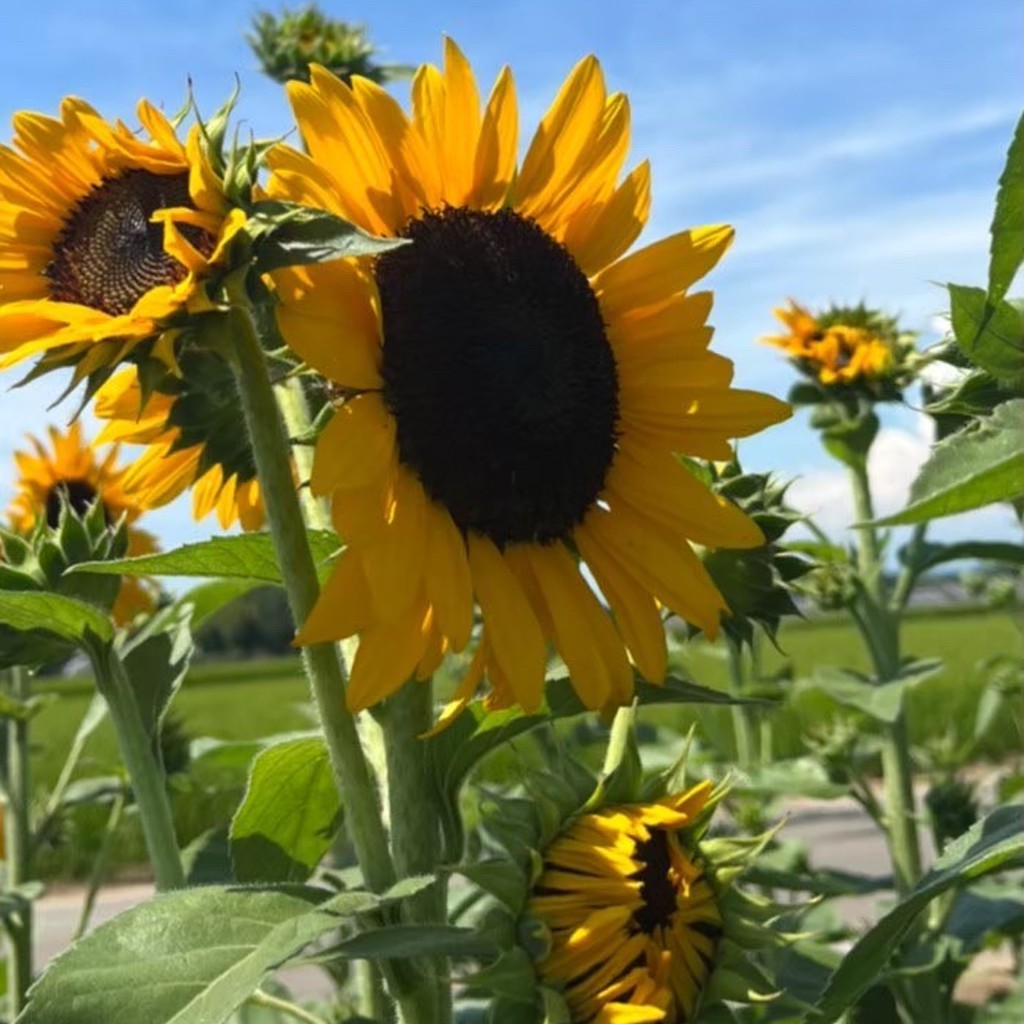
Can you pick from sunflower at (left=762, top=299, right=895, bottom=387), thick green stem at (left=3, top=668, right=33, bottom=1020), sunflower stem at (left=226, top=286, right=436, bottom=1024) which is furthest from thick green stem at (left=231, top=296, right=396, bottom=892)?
sunflower at (left=762, top=299, right=895, bottom=387)

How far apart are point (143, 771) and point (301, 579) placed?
264 millimetres

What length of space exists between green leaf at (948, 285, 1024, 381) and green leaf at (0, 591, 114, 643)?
52cm

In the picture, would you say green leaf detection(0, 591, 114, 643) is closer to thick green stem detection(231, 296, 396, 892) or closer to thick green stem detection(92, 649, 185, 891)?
thick green stem detection(92, 649, 185, 891)

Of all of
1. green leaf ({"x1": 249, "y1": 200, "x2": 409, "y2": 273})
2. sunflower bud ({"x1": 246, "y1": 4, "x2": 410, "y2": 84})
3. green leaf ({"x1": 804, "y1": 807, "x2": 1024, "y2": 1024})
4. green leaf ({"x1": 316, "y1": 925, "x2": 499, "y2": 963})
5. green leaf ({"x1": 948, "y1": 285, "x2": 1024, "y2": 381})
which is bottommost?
green leaf ({"x1": 804, "y1": 807, "x2": 1024, "y2": 1024})

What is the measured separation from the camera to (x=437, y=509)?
89 cm

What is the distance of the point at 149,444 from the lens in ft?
3.60

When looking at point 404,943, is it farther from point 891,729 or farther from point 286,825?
point 891,729

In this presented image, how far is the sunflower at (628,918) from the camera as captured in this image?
830mm

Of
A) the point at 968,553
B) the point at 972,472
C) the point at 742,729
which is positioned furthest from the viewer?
the point at 742,729

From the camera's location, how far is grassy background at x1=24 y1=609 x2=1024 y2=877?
8.09 feet

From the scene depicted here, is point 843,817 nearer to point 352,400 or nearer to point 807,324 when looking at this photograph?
point 807,324

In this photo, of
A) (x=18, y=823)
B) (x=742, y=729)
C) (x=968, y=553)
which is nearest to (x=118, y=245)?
(x=968, y=553)

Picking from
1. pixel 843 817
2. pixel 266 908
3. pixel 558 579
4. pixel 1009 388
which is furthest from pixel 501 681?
pixel 843 817

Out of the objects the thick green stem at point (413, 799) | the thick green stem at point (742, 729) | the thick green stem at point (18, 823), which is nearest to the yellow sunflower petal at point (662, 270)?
the thick green stem at point (413, 799)
